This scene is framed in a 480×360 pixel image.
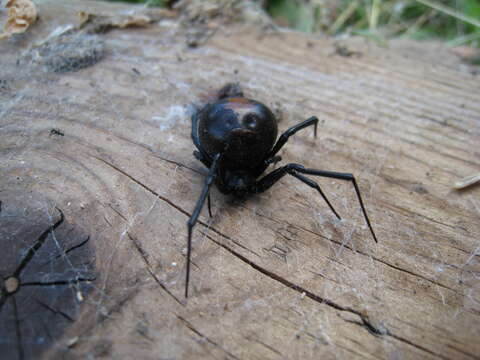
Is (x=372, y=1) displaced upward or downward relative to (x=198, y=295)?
upward

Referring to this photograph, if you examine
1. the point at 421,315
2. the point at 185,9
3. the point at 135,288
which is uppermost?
the point at 185,9

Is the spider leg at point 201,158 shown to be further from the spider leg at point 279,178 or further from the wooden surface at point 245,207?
the spider leg at point 279,178

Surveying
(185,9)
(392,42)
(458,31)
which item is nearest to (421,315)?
(392,42)

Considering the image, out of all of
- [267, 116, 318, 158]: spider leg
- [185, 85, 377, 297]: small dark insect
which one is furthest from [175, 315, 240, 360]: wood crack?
[267, 116, 318, 158]: spider leg

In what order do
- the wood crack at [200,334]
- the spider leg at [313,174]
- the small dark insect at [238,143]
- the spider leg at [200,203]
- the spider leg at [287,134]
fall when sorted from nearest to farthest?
1. the wood crack at [200,334]
2. the spider leg at [200,203]
3. the spider leg at [313,174]
4. the small dark insect at [238,143]
5. the spider leg at [287,134]

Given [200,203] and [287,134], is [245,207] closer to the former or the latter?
[200,203]

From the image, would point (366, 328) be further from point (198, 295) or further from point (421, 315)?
point (198, 295)

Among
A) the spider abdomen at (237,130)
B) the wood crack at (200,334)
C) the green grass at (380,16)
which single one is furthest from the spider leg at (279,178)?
the green grass at (380,16)
